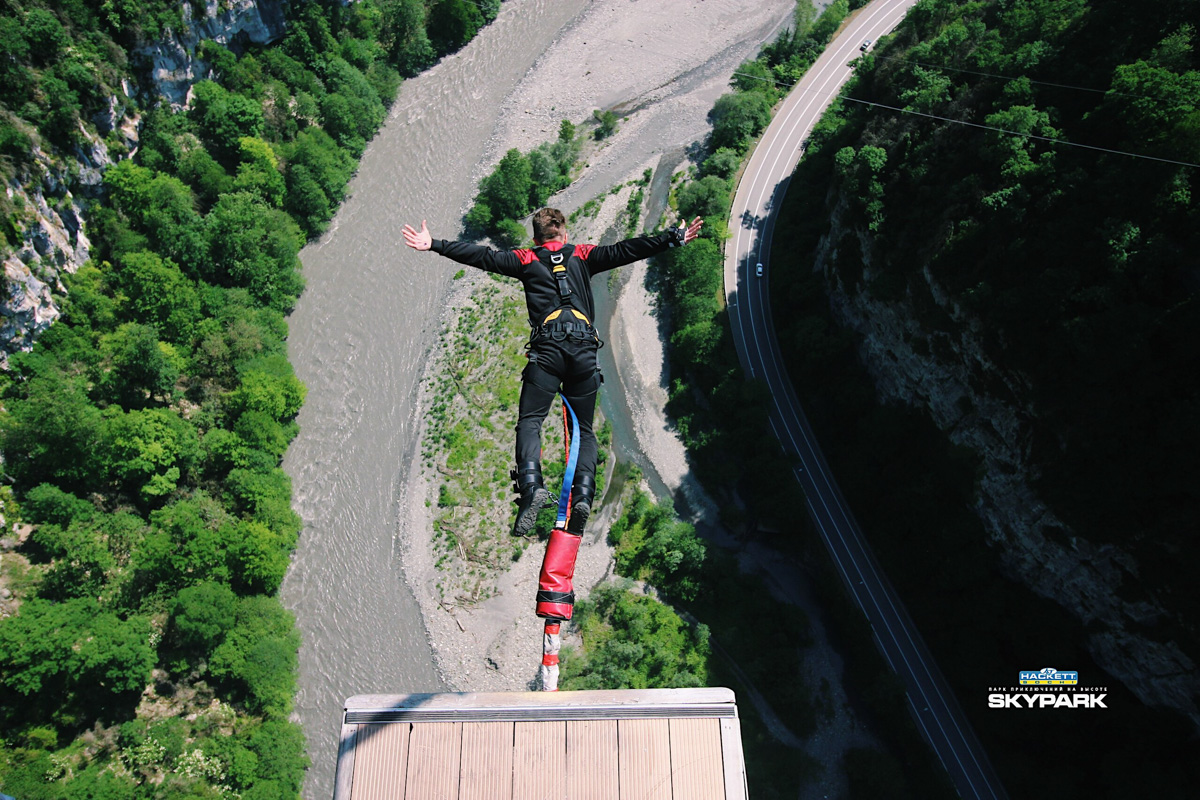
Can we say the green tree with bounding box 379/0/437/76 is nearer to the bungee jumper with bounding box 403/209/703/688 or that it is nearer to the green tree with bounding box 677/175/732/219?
the green tree with bounding box 677/175/732/219

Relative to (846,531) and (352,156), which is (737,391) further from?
(352,156)

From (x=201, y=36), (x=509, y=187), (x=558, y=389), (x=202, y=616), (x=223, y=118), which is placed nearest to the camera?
(x=558, y=389)

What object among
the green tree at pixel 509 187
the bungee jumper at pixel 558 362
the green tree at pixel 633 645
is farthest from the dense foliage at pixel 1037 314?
the bungee jumper at pixel 558 362

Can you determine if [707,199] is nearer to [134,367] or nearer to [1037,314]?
[1037,314]

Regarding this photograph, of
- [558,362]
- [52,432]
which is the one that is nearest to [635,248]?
[558,362]

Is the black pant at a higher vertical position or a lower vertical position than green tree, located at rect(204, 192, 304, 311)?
lower

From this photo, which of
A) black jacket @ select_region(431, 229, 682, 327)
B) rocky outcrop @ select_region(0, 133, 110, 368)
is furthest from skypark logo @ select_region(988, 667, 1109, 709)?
rocky outcrop @ select_region(0, 133, 110, 368)
